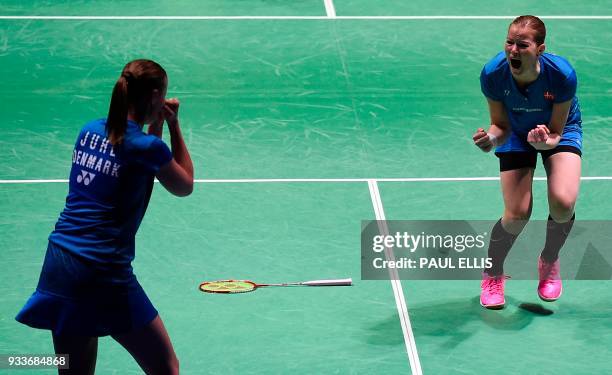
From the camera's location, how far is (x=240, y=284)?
6.21 meters

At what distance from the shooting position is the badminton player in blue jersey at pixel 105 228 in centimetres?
389

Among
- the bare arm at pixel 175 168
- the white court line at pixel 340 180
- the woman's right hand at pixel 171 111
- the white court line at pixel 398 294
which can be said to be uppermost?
the woman's right hand at pixel 171 111

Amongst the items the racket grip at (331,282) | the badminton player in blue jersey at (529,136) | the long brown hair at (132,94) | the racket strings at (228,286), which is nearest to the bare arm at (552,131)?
the badminton player in blue jersey at (529,136)

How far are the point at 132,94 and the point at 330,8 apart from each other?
7.46 meters

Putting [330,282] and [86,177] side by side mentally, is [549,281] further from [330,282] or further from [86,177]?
[86,177]

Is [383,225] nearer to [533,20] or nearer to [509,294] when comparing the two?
[509,294]

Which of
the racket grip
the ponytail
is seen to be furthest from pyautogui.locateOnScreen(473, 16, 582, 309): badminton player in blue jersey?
the ponytail

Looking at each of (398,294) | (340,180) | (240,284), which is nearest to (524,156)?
(398,294)

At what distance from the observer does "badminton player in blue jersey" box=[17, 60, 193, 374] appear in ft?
12.8

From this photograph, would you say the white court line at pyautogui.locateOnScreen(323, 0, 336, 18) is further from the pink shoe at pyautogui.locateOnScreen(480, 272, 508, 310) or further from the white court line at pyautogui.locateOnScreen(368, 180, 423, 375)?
the pink shoe at pyautogui.locateOnScreen(480, 272, 508, 310)

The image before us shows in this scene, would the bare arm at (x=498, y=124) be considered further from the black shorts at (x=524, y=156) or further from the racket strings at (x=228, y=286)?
the racket strings at (x=228, y=286)

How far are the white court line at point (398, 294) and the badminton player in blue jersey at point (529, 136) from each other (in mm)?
465

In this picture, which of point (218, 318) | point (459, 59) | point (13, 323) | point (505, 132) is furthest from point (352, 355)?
point (459, 59)

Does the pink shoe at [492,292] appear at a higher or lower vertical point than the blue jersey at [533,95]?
lower
